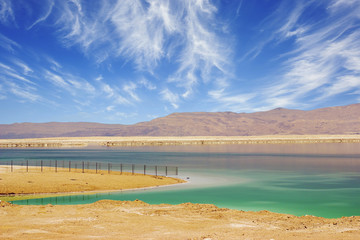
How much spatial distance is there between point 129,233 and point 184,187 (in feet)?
52.0

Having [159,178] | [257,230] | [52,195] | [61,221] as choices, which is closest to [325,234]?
[257,230]

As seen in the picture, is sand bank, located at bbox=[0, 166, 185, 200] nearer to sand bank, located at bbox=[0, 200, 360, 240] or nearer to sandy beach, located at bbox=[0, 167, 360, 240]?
sandy beach, located at bbox=[0, 167, 360, 240]

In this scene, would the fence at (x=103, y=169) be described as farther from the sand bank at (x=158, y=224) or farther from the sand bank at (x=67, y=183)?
the sand bank at (x=158, y=224)

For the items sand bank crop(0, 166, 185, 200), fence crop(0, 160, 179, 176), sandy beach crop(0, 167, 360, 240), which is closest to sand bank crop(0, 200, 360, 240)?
sandy beach crop(0, 167, 360, 240)

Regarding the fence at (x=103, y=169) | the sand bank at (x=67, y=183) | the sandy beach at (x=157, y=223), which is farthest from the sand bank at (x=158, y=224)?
the fence at (x=103, y=169)

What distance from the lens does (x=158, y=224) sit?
14016 millimetres

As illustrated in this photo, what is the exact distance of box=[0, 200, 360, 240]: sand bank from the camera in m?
12.1

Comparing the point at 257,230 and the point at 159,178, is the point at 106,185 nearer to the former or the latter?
the point at 159,178

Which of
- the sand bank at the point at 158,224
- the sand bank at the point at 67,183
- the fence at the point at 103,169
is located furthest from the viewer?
the fence at the point at 103,169

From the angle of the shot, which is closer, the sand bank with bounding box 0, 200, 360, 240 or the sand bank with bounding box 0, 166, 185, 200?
the sand bank with bounding box 0, 200, 360, 240

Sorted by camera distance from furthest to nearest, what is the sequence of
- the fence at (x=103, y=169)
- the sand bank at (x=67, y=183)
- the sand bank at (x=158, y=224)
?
1. the fence at (x=103, y=169)
2. the sand bank at (x=67, y=183)
3. the sand bank at (x=158, y=224)

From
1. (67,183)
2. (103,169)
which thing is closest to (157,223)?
(67,183)

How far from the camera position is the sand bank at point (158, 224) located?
39.7 feet

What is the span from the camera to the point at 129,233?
12625mm
